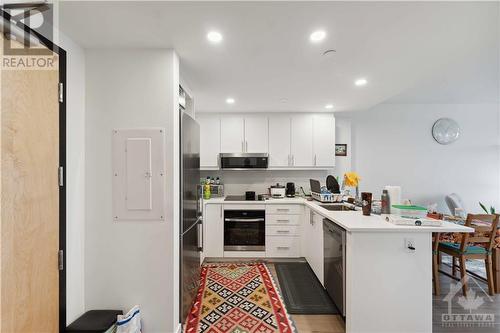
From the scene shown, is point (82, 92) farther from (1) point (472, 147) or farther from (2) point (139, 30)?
(1) point (472, 147)

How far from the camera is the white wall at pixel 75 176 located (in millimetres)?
1530

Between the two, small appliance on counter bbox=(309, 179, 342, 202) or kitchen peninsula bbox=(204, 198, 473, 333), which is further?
small appliance on counter bbox=(309, 179, 342, 202)

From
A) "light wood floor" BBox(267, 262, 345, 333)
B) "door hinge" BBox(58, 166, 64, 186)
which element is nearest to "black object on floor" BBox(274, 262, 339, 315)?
"light wood floor" BBox(267, 262, 345, 333)

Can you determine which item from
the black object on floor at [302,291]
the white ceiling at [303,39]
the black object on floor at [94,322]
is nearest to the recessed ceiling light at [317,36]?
the white ceiling at [303,39]

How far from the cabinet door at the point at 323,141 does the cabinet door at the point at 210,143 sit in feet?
5.74

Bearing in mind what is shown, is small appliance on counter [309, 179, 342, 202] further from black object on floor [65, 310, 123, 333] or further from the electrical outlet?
black object on floor [65, 310, 123, 333]

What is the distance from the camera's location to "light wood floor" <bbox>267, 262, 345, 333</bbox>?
1.86m

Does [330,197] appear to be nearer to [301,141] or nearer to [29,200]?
[301,141]

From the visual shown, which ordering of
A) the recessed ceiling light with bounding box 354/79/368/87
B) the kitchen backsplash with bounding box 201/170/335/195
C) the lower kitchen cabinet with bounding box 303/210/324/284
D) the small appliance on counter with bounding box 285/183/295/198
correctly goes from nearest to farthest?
the recessed ceiling light with bounding box 354/79/368/87 → the lower kitchen cabinet with bounding box 303/210/324/284 → the small appliance on counter with bounding box 285/183/295/198 → the kitchen backsplash with bounding box 201/170/335/195

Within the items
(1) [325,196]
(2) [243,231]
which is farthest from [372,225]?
(2) [243,231]

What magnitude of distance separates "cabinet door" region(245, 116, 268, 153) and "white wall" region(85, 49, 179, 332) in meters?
2.09

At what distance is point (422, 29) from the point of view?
4.79 feet

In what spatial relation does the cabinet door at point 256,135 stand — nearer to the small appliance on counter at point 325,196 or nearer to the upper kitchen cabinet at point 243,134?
the upper kitchen cabinet at point 243,134

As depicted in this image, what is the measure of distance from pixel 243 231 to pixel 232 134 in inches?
65.6
